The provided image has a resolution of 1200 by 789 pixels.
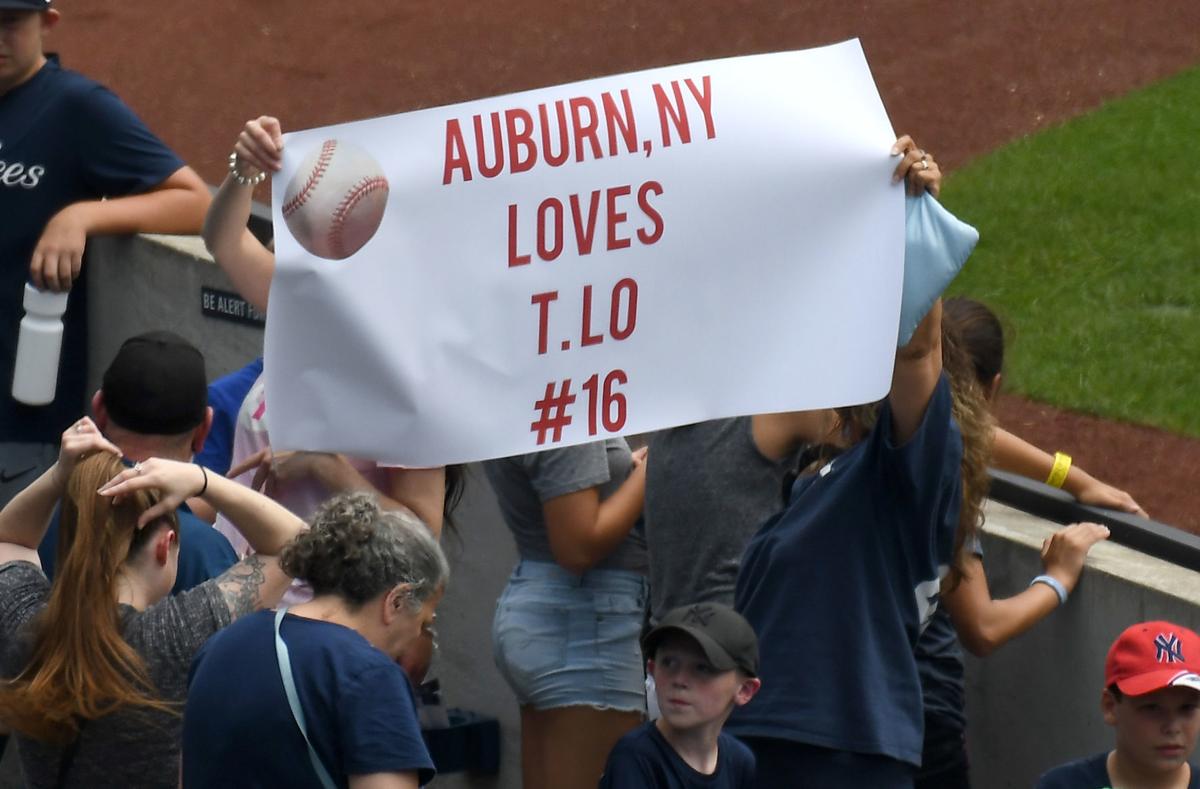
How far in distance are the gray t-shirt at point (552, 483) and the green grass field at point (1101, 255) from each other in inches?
147

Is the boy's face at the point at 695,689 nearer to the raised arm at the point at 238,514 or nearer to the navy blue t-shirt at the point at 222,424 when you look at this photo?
the raised arm at the point at 238,514

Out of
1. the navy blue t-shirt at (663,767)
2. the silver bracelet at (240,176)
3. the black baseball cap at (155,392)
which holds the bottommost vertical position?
the navy blue t-shirt at (663,767)

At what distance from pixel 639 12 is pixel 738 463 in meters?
10.2

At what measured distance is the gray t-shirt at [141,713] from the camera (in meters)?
3.27

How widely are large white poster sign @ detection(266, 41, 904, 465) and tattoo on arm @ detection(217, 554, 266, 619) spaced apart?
231mm

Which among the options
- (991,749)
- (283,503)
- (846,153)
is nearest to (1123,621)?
(991,749)

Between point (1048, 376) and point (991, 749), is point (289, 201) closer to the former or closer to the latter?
point (991, 749)

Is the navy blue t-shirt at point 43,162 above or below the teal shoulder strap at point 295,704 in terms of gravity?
above

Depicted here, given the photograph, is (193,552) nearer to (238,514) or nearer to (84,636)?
(238,514)

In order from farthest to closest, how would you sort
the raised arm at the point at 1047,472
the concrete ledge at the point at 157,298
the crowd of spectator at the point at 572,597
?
1. the concrete ledge at the point at 157,298
2. the raised arm at the point at 1047,472
3. the crowd of spectator at the point at 572,597

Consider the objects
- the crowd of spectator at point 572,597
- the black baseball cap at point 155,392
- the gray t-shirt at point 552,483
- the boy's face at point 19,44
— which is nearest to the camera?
the crowd of spectator at point 572,597

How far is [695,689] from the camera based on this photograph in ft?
11.0

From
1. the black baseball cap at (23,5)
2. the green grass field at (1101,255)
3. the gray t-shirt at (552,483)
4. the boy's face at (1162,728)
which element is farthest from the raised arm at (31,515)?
the green grass field at (1101,255)

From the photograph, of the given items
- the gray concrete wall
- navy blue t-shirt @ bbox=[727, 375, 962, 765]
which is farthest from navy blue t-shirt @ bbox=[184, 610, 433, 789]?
the gray concrete wall
